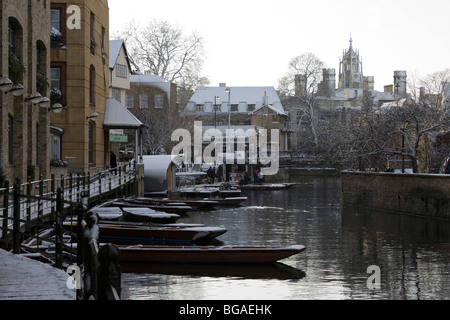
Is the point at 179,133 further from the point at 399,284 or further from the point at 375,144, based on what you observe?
the point at 399,284

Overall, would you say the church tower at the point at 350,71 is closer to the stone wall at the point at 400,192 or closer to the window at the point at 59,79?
the stone wall at the point at 400,192

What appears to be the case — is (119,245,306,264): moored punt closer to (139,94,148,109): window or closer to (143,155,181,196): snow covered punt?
(143,155,181,196): snow covered punt

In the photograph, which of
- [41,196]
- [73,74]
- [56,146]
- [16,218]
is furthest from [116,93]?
[16,218]

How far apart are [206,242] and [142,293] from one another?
8533 mm

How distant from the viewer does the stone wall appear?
103 ft

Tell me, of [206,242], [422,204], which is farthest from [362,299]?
[422,204]

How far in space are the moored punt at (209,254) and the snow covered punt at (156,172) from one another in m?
27.4

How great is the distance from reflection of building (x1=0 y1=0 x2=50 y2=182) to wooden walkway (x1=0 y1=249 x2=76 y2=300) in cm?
856

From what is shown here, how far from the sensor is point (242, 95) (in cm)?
11231

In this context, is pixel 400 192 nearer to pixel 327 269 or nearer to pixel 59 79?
pixel 59 79

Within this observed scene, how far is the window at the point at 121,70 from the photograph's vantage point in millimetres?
54453

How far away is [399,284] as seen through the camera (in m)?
16.1

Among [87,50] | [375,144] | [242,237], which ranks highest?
[87,50]

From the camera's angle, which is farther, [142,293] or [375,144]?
[375,144]
